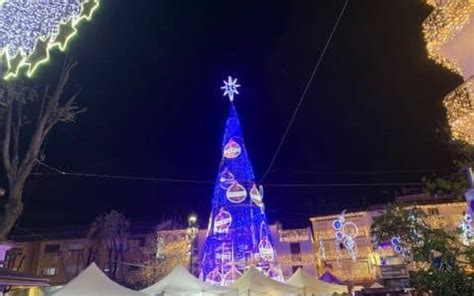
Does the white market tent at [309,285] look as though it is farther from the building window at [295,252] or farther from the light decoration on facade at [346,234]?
the building window at [295,252]

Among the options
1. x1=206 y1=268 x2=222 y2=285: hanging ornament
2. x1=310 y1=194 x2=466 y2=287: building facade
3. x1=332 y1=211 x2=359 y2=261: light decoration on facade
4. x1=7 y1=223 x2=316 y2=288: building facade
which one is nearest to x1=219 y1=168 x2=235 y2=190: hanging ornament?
x1=206 y1=268 x2=222 y2=285: hanging ornament

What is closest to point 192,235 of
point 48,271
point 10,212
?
point 48,271

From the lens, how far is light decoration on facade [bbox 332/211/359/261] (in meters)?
32.9

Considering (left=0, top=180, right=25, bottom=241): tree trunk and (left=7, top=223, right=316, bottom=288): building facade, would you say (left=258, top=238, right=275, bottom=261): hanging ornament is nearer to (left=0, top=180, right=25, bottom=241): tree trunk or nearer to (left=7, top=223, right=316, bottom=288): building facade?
(left=0, top=180, right=25, bottom=241): tree trunk

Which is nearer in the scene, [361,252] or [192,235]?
[361,252]

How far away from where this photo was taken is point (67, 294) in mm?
9250

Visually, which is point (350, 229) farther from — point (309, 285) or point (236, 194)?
point (309, 285)

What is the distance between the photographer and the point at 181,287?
11500mm

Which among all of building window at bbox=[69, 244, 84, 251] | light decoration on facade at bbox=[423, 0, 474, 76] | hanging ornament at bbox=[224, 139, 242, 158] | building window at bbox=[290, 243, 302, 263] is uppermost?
hanging ornament at bbox=[224, 139, 242, 158]

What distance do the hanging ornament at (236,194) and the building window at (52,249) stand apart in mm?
27106

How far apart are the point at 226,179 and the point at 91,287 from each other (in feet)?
32.3

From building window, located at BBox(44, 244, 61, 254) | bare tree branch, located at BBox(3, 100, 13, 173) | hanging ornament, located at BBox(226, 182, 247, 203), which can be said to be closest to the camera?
bare tree branch, located at BBox(3, 100, 13, 173)

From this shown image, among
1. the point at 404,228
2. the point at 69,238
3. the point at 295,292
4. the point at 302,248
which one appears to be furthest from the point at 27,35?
the point at 69,238

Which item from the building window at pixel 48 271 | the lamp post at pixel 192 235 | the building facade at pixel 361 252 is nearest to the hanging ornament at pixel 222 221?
the lamp post at pixel 192 235
